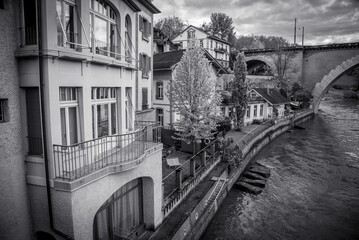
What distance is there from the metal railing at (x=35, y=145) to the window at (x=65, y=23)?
2610 millimetres

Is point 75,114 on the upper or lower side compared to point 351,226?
upper

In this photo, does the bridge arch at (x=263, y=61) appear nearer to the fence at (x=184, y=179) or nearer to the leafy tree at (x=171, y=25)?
the leafy tree at (x=171, y=25)

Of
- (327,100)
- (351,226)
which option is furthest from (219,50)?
(327,100)

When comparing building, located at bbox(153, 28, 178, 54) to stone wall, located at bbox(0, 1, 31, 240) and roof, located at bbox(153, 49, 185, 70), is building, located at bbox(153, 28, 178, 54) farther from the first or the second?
stone wall, located at bbox(0, 1, 31, 240)

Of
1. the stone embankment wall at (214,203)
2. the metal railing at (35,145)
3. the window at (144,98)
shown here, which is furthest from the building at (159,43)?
the metal railing at (35,145)

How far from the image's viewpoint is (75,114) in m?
6.96

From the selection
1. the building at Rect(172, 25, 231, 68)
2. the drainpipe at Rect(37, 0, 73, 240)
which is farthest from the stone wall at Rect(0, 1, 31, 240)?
the building at Rect(172, 25, 231, 68)

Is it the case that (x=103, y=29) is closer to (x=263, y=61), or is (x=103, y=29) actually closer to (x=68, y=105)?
(x=68, y=105)

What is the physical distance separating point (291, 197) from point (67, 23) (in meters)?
16.7

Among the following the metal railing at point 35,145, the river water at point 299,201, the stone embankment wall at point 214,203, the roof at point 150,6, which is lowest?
the river water at point 299,201

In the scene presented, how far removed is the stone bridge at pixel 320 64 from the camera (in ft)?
148

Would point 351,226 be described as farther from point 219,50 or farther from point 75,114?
point 219,50

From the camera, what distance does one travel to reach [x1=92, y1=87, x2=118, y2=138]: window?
7719mm

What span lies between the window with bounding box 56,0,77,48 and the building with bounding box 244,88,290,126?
29299 mm
